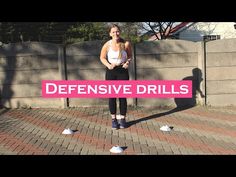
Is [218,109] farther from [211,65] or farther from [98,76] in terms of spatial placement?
[98,76]

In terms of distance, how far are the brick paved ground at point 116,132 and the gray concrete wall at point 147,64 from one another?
608mm

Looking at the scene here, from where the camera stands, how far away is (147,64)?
916 cm

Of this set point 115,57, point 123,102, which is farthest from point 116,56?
point 123,102

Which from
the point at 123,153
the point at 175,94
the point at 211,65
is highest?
the point at 211,65

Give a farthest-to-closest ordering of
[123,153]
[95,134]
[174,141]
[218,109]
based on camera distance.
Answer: [218,109], [95,134], [174,141], [123,153]

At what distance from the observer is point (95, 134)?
6.85 m

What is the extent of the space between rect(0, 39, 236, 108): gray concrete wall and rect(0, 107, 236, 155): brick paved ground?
61 centimetres

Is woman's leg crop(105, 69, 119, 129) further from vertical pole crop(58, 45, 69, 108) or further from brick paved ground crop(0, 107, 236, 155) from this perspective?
vertical pole crop(58, 45, 69, 108)

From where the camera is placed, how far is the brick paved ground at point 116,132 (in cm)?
589

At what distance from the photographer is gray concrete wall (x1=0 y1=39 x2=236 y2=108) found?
909 centimetres

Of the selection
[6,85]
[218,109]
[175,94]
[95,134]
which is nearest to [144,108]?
[175,94]

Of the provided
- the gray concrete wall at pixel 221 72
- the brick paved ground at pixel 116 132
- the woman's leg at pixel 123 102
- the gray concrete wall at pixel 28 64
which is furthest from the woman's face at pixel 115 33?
the gray concrete wall at pixel 221 72

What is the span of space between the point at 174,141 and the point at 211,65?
11.3 ft
